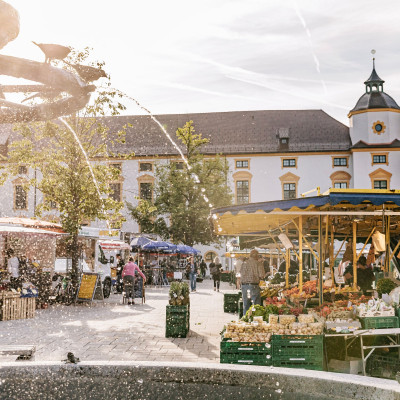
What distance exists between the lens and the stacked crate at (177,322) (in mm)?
11227

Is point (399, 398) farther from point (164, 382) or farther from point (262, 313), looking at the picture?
point (262, 313)

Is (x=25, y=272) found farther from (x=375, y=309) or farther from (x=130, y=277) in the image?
(x=375, y=309)

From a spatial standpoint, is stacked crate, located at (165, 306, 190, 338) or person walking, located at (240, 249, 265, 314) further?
person walking, located at (240, 249, 265, 314)

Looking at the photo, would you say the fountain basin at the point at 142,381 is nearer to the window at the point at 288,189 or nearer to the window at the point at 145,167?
the window at the point at 288,189

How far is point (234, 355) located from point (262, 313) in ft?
4.15

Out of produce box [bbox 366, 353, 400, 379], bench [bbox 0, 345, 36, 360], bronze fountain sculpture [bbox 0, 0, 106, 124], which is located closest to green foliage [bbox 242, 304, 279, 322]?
produce box [bbox 366, 353, 400, 379]

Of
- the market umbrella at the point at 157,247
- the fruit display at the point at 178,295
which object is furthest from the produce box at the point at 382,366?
the market umbrella at the point at 157,247

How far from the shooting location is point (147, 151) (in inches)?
2223

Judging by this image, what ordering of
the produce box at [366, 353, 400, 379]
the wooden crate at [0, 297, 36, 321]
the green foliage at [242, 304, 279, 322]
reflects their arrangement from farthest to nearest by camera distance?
the wooden crate at [0, 297, 36, 321]
the green foliage at [242, 304, 279, 322]
the produce box at [366, 353, 400, 379]

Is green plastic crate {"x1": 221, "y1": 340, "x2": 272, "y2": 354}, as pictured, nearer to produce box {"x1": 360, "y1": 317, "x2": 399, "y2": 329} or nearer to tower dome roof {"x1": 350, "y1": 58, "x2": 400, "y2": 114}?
produce box {"x1": 360, "y1": 317, "x2": 399, "y2": 329}

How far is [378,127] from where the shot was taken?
52.7 metres

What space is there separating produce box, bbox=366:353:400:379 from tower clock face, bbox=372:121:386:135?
47704 millimetres

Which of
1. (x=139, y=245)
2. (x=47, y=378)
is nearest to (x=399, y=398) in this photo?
(x=47, y=378)

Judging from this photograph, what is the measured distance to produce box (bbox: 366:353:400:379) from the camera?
23.8 ft
